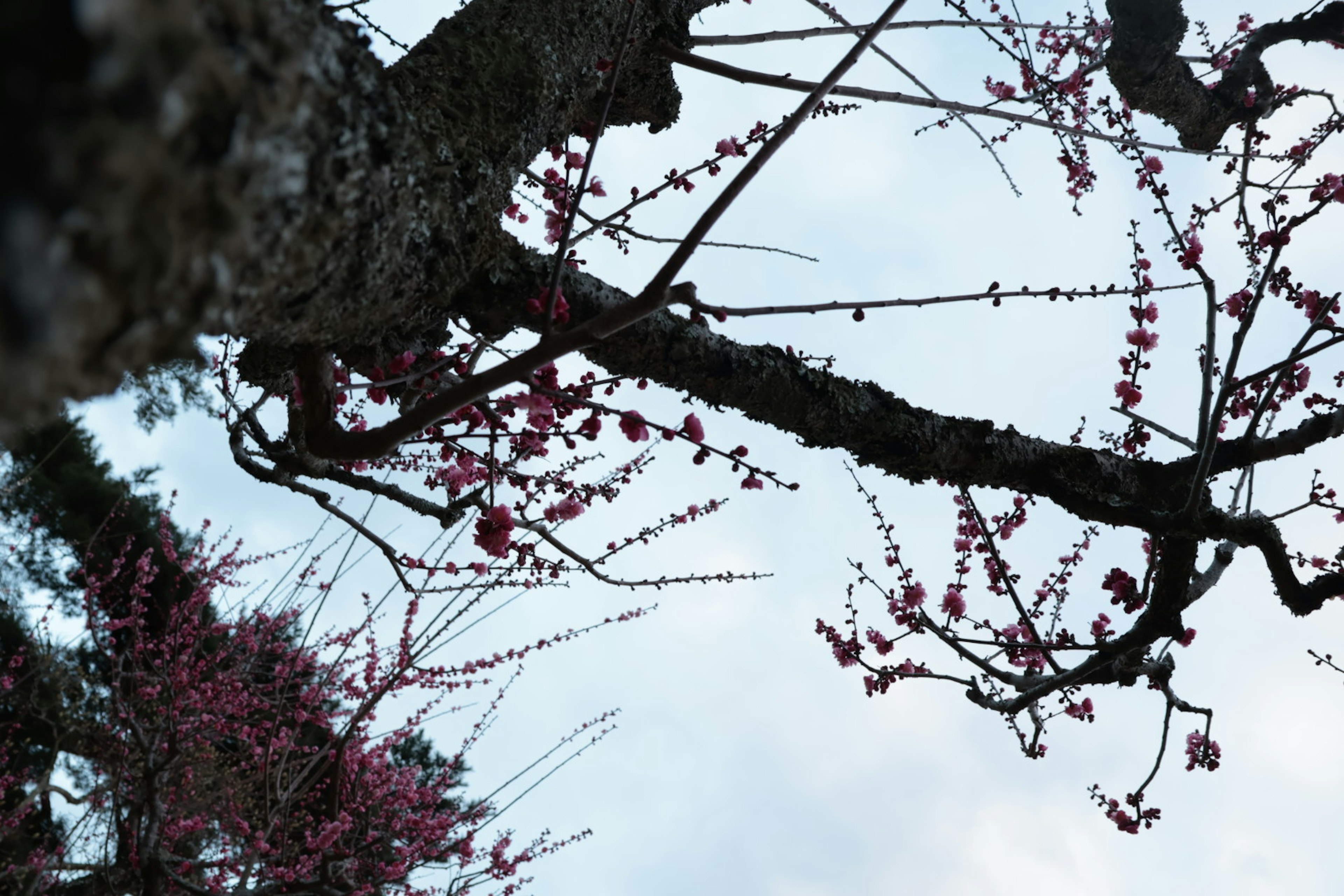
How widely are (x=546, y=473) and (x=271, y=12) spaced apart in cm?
209

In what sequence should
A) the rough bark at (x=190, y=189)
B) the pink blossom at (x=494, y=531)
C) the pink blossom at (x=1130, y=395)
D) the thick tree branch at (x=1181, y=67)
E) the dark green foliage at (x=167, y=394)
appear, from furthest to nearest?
the dark green foliage at (x=167, y=394)
the thick tree branch at (x=1181, y=67)
the pink blossom at (x=1130, y=395)
the pink blossom at (x=494, y=531)
the rough bark at (x=190, y=189)

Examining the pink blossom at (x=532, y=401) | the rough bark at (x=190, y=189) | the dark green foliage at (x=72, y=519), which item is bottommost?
the rough bark at (x=190, y=189)

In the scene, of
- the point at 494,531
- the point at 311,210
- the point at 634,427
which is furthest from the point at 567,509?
the point at 311,210

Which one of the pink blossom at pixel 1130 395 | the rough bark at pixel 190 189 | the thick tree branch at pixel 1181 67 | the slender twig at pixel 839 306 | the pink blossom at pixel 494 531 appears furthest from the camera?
the thick tree branch at pixel 1181 67

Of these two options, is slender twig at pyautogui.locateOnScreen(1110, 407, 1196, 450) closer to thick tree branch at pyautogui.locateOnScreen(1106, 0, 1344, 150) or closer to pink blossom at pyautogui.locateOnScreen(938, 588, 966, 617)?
pink blossom at pyautogui.locateOnScreen(938, 588, 966, 617)

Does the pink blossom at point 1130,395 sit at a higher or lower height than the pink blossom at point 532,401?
higher

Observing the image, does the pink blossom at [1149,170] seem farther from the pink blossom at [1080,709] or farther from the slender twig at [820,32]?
the pink blossom at [1080,709]

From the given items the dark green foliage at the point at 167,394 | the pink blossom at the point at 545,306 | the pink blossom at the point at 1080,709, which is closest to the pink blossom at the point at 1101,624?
the pink blossom at the point at 1080,709

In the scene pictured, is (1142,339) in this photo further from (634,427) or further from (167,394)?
(167,394)

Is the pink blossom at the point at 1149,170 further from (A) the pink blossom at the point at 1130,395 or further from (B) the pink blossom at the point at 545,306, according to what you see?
(B) the pink blossom at the point at 545,306

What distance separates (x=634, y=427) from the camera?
143 cm

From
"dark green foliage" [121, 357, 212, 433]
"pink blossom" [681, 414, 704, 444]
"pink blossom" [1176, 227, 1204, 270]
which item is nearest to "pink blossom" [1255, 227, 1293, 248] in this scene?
"pink blossom" [1176, 227, 1204, 270]

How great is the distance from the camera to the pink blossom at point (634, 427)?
1313 mm

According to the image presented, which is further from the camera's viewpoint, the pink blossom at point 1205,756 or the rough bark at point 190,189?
the pink blossom at point 1205,756
